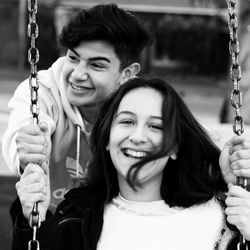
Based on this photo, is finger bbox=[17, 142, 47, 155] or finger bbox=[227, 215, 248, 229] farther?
finger bbox=[17, 142, 47, 155]

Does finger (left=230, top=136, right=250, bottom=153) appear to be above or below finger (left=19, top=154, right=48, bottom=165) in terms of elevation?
above

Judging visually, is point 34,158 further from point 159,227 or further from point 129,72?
point 129,72

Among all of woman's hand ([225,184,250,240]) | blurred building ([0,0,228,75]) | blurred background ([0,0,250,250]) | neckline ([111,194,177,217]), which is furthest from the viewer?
blurred building ([0,0,228,75])

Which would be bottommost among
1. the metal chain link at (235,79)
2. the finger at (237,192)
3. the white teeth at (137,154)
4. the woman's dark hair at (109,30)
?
the finger at (237,192)

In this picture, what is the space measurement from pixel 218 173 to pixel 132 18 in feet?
2.82

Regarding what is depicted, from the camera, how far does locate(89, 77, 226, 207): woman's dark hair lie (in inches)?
83.1

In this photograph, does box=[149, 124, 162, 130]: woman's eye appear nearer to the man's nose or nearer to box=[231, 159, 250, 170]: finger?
box=[231, 159, 250, 170]: finger

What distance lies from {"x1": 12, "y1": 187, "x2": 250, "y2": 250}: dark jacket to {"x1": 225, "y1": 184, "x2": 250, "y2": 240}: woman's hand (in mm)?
99

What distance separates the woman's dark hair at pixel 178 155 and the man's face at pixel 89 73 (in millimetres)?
373

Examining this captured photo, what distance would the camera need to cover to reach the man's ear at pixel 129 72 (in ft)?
9.01

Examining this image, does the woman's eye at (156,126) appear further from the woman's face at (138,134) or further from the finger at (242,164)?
the finger at (242,164)

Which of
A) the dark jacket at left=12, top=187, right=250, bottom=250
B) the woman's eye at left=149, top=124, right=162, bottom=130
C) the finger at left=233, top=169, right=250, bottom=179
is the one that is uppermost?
the woman's eye at left=149, top=124, right=162, bottom=130

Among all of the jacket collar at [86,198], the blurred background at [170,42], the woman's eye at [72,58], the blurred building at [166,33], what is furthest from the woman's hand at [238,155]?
the blurred building at [166,33]

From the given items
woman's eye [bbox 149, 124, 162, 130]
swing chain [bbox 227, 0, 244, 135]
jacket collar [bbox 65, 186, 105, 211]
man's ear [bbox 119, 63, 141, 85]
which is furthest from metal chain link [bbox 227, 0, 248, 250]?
man's ear [bbox 119, 63, 141, 85]
